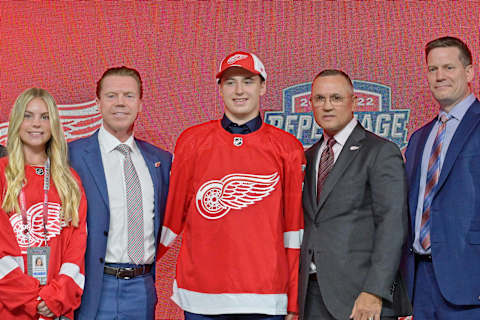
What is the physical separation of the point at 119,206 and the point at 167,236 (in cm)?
→ 31

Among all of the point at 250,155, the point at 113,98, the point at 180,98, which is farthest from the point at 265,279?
the point at 180,98

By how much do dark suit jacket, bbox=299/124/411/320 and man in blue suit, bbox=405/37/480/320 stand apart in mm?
147

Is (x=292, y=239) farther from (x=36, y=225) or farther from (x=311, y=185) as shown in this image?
(x=36, y=225)

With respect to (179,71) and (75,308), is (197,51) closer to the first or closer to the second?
(179,71)

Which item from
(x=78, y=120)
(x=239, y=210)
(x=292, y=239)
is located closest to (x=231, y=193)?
(x=239, y=210)

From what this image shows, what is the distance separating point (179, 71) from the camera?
4.09m

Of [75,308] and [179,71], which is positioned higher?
[179,71]

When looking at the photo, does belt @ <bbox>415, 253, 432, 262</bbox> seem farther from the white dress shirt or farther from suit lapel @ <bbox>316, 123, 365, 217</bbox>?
the white dress shirt

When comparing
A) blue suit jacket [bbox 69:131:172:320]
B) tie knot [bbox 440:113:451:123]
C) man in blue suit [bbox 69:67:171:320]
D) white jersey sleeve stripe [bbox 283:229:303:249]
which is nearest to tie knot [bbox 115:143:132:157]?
man in blue suit [bbox 69:67:171:320]

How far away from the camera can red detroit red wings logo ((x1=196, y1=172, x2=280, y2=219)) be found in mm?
2562

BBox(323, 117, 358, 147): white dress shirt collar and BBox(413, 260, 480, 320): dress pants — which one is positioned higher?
BBox(323, 117, 358, 147): white dress shirt collar

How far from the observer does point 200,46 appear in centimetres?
408

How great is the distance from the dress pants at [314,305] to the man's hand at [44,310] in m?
1.16

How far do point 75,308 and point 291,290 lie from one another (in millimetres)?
1010
